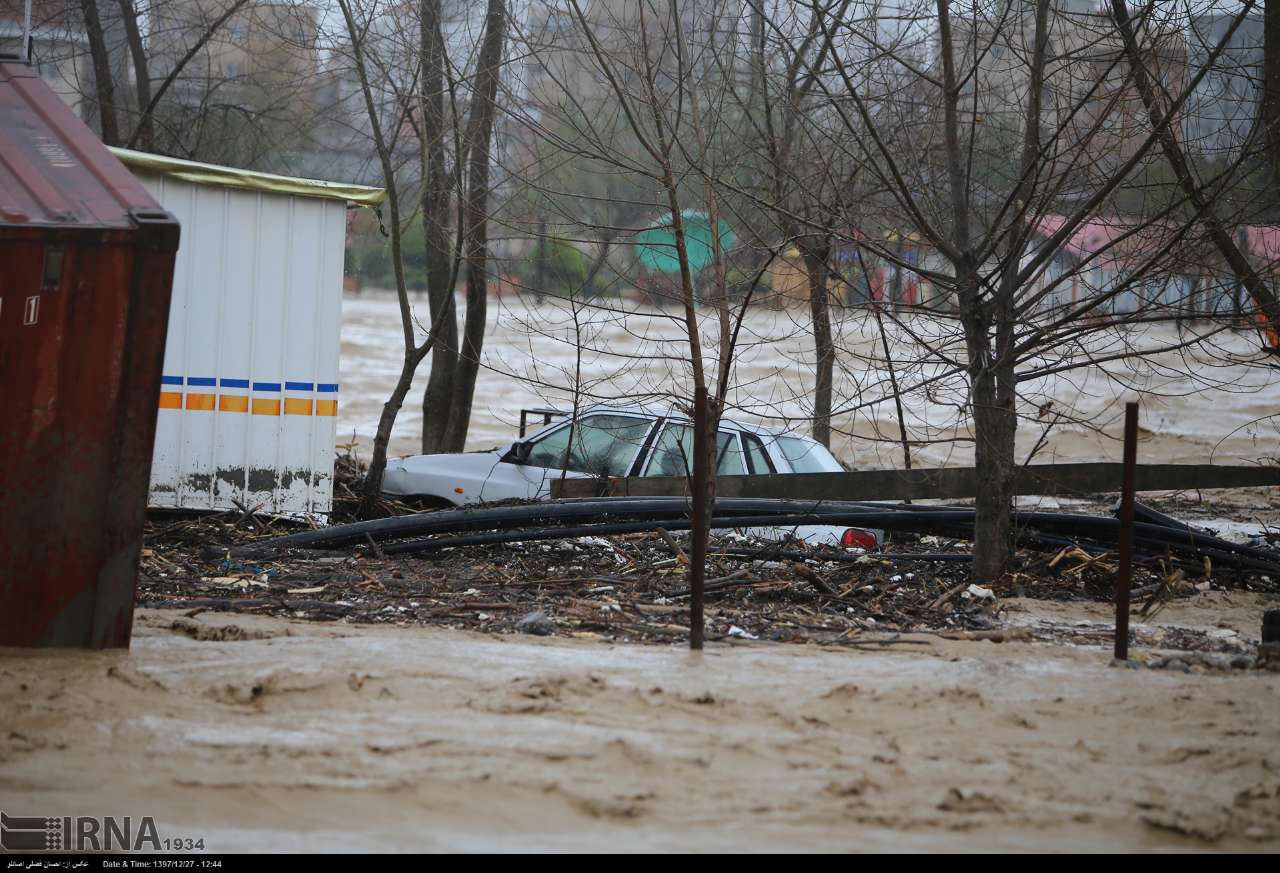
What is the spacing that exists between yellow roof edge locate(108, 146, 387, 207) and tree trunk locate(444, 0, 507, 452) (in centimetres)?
88

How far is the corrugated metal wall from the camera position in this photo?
8.90 m

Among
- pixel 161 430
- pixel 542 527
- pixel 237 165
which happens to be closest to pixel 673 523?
pixel 542 527

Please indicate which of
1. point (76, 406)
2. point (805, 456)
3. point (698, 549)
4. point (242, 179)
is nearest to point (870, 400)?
point (805, 456)

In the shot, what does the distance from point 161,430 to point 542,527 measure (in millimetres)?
2971

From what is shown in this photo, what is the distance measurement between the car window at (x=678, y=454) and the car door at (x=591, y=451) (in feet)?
0.51

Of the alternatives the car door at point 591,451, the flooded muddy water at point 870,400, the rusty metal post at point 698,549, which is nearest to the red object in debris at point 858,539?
the car door at point 591,451

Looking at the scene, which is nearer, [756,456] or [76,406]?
[76,406]

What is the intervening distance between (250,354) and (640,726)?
5.75 metres

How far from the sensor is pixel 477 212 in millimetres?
9734

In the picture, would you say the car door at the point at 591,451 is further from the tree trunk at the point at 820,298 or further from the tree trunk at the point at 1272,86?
the tree trunk at the point at 1272,86

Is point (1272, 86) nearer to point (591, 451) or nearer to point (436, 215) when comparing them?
point (591, 451)

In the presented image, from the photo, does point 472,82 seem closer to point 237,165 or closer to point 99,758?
point 237,165

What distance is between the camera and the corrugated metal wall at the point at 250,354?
890cm

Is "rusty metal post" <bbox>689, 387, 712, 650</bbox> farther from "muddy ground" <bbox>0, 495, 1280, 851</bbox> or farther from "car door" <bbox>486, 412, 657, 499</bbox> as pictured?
"car door" <bbox>486, 412, 657, 499</bbox>
